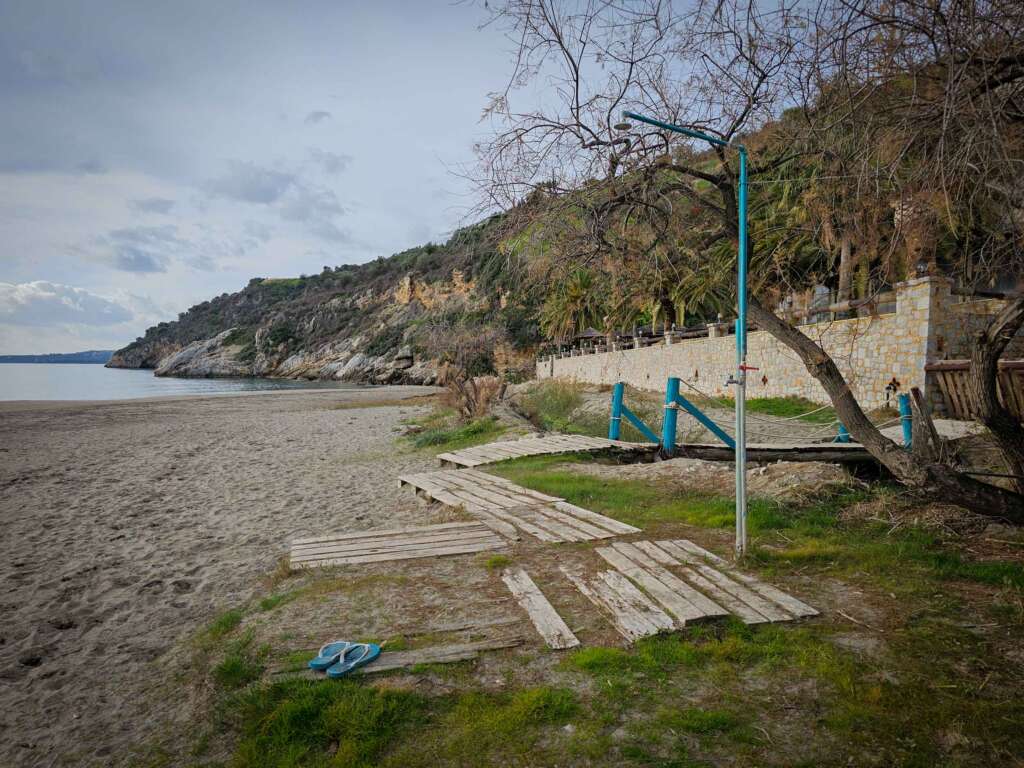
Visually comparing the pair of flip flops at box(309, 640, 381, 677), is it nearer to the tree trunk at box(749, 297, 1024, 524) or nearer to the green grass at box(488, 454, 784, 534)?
the green grass at box(488, 454, 784, 534)

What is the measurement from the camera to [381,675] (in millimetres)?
3008

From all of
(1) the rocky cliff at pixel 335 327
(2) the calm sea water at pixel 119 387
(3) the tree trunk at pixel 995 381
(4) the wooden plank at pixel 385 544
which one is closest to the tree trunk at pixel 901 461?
(3) the tree trunk at pixel 995 381

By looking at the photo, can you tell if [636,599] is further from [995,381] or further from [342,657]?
[995,381]

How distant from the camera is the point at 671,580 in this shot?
4.06 metres

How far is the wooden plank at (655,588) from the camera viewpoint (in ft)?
11.3

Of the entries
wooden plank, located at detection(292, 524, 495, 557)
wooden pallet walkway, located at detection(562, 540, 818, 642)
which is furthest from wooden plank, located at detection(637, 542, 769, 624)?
wooden plank, located at detection(292, 524, 495, 557)

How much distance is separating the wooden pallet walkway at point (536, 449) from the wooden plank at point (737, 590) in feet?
17.0

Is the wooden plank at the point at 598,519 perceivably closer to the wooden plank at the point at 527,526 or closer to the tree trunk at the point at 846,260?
the wooden plank at the point at 527,526

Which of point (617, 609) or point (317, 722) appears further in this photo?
point (617, 609)

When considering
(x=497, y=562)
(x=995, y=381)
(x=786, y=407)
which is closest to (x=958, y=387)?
(x=786, y=407)

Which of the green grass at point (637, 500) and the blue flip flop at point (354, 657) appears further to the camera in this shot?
the green grass at point (637, 500)

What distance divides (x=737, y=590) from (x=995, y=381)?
109 inches

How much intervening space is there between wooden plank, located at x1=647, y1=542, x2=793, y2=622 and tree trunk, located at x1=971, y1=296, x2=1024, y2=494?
254cm

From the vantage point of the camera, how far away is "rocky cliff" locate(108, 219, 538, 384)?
58.7m
